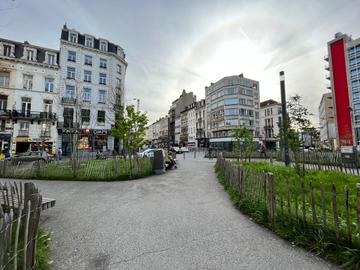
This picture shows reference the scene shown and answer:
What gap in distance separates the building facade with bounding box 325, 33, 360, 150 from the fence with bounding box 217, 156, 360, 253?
144ft

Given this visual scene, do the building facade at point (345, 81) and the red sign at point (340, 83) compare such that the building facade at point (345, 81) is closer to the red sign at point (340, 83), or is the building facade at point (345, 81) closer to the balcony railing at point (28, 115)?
the red sign at point (340, 83)

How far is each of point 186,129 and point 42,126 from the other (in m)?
54.5

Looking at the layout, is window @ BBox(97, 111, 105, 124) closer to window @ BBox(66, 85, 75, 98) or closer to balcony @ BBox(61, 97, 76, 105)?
balcony @ BBox(61, 97, 76, 105)

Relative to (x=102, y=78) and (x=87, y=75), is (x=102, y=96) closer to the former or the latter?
(x=102, y=78)

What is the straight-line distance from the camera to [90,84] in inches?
1262

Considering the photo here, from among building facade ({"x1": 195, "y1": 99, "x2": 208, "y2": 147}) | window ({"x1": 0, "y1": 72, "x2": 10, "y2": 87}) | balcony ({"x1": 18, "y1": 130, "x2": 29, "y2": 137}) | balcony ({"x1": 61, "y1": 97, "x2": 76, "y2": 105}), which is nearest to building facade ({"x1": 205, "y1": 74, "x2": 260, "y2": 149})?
building facade ({"x1": 195, "y1": 99, "x2": 208, "y2": 147})

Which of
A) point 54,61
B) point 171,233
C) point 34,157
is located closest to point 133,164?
point 171,233

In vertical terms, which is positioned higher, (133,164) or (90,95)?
(90,95)

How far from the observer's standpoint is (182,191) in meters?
7.73

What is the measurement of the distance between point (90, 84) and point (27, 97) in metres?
9.12

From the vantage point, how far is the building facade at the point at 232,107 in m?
52.4

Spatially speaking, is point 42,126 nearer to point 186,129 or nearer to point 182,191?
point 182,191

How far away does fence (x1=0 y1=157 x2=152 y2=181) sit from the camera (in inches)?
418

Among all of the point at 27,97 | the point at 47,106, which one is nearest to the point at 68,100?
the point at 47,106
